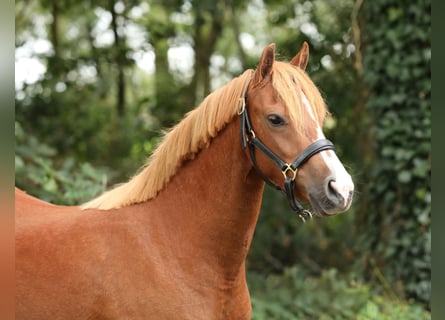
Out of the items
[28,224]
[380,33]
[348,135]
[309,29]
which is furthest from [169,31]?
[28,224]

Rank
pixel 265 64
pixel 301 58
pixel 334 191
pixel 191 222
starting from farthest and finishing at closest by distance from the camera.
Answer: pixel 301 58
pixel 191 222
pixel 265 64
pixel 334 191

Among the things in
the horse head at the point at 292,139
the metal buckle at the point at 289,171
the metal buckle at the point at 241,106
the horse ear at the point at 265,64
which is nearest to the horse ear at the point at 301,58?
the horse head at the point at 292,139

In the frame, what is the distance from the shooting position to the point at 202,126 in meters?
2.48

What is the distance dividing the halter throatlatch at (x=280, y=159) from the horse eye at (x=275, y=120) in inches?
3.9

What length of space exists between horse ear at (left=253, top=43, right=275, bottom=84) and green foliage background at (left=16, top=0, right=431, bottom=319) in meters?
0.98

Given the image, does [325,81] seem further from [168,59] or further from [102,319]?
[102,319]

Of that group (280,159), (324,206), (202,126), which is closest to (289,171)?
(280,159)

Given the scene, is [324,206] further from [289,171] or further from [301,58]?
[301,58]

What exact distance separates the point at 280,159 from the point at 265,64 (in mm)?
433

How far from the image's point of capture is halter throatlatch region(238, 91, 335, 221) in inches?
85.7

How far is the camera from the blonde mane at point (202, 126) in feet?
7.61

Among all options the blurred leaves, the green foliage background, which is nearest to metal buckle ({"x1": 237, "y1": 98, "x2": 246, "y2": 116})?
the green foliage background

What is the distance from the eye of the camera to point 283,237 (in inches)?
315

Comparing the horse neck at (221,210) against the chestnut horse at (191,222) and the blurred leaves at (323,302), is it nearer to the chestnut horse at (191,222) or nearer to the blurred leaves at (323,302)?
the chestnut horse at (191,222)
